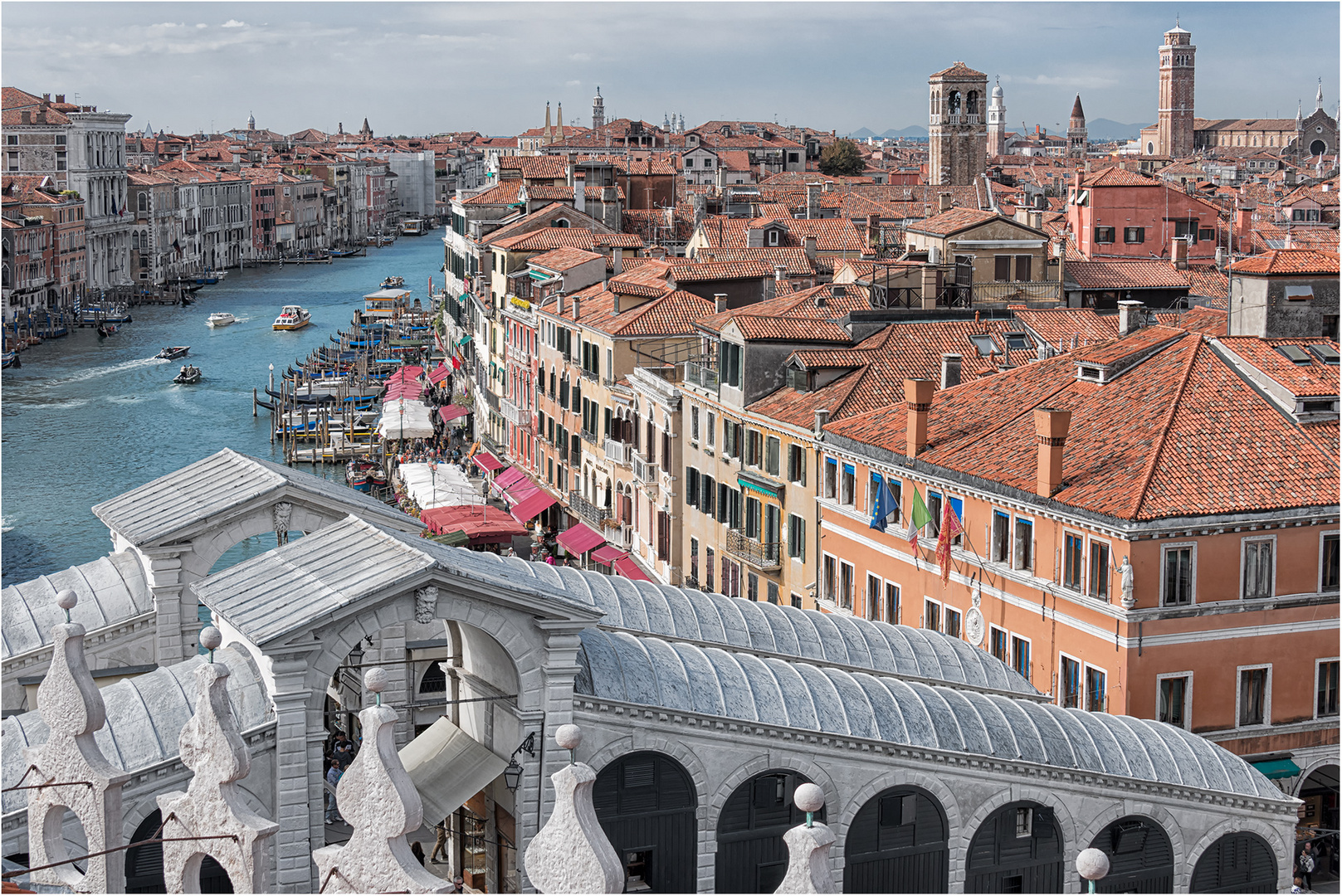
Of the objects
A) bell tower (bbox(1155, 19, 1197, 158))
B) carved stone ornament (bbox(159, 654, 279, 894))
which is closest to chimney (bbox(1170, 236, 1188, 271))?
carved stone ornament (bbox(159, 654, 279, 894))

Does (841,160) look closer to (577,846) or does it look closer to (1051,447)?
(1051,447)

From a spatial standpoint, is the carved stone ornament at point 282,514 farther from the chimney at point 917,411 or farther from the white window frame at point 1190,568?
the chimney at point 917,411

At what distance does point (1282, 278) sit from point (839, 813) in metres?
10.9

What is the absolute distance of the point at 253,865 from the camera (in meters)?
6.81

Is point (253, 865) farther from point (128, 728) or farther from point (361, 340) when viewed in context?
point (361, 340)

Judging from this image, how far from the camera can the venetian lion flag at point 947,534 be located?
19.2m

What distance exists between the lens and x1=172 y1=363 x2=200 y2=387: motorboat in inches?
2413

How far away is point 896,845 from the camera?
466 inches

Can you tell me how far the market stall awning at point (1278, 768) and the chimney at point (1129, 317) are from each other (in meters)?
8.51

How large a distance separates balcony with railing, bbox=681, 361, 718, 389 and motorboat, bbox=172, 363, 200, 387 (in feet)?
120

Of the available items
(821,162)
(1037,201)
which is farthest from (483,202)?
(821,162)

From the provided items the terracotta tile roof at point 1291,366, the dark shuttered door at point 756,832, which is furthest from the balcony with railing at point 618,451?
the dark shuttered door at point 756,832

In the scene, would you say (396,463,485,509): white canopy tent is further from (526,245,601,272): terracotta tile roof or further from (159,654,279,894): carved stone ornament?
(159,654,279,894): carved stone ornament

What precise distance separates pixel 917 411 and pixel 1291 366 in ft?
12.8
